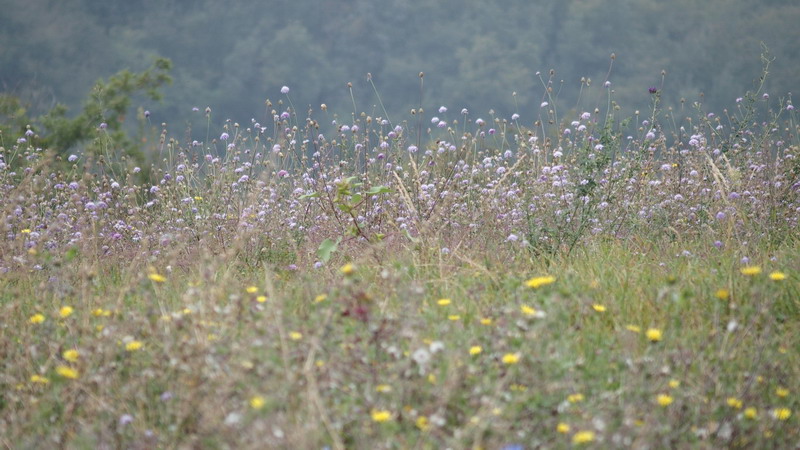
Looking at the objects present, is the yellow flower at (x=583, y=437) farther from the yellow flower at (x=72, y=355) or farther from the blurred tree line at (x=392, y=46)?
the blurred tree line at (x=392, y=46)

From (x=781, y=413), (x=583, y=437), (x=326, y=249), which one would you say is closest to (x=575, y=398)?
A: (x=583, y=437)

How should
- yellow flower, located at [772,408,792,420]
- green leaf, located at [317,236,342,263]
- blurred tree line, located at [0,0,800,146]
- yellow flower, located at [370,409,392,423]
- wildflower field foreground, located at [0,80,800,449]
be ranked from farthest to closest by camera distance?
blurred tree line, located at [0,0,800,146]
green leaf, located at [317,236,342,263]
yellow flower, located at [772,408,792,420]
wildflower field foreground, located at [0,80,800,449]
yellow flower, located at [370,409,392,423]

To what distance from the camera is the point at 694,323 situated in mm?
3514

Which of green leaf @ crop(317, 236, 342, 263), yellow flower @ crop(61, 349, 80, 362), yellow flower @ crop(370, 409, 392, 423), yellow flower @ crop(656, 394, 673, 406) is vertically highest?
yellow flower @ crop(370, 409, 392, 423)

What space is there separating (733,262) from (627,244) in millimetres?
1157

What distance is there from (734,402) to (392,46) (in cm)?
5903

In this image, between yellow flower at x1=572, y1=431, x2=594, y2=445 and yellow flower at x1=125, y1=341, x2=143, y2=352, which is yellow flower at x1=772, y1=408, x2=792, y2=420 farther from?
yellow flower at x1=125, y1=341, x2=143, y2=352

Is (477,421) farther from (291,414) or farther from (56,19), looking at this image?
(56,19)

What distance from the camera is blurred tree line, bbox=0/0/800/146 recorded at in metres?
43.8

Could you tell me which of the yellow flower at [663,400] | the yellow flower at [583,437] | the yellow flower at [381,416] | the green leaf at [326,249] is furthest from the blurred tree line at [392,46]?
the yellow flower at [583,437]

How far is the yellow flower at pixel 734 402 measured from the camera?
2.72 meters

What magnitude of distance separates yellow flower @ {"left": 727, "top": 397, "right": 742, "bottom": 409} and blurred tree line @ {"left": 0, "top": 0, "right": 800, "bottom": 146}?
39171mm

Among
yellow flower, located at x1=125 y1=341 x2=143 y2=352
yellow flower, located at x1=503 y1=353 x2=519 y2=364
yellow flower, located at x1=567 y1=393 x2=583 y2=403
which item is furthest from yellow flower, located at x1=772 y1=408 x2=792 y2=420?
yellow flower, located at x1=125 y1=341 x2=143 y2=352

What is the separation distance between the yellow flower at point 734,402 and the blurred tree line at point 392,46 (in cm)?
3917
